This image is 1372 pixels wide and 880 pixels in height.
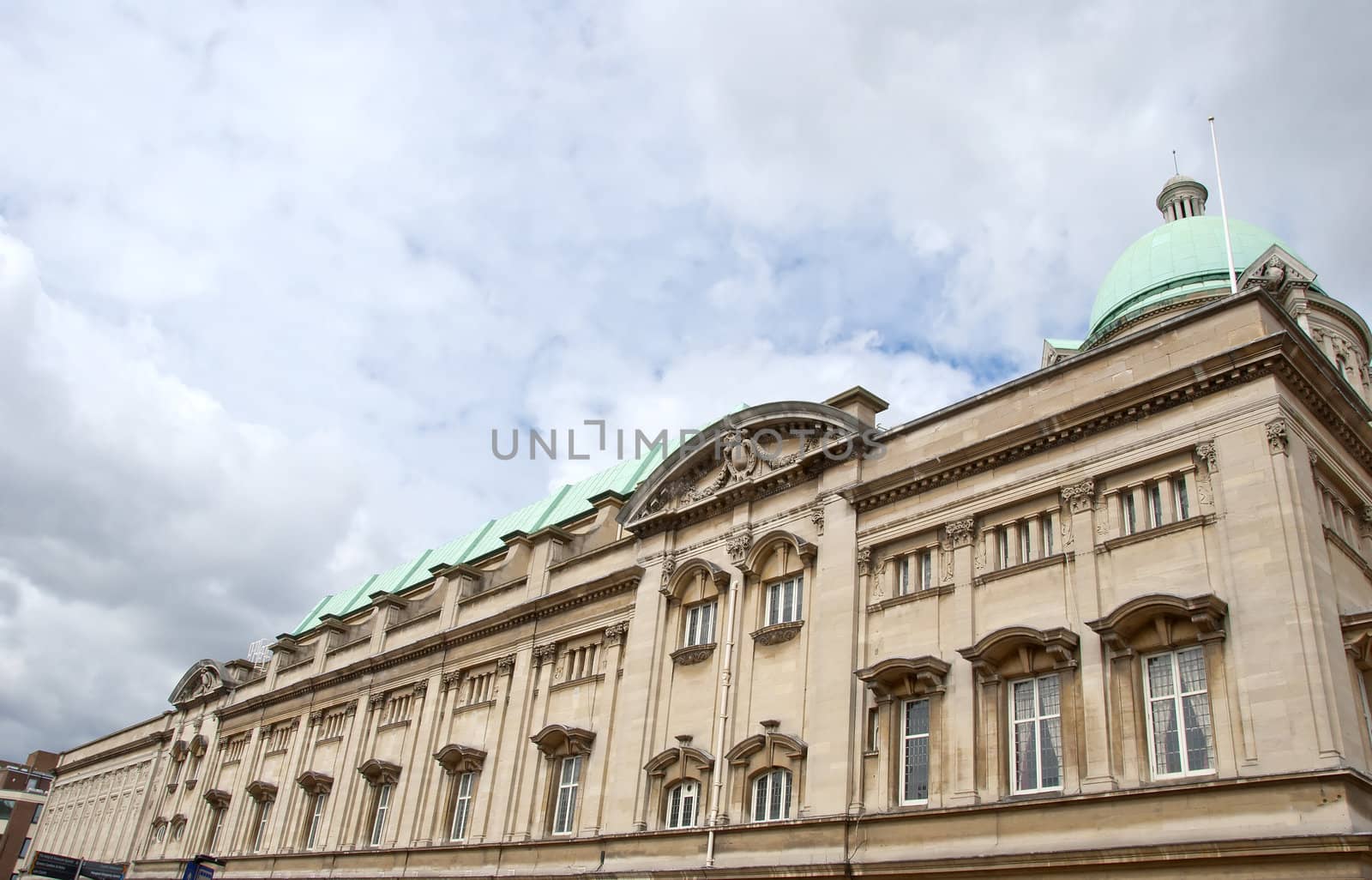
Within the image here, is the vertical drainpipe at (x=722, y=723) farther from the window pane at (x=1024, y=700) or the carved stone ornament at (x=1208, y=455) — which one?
the carved stone ornament at (x=1208, y=455)

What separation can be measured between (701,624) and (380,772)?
1710 cm

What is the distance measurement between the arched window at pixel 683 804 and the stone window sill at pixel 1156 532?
42.3ft

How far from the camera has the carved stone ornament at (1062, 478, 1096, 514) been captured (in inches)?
942

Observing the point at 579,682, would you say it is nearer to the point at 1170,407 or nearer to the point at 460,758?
the point at 460,758

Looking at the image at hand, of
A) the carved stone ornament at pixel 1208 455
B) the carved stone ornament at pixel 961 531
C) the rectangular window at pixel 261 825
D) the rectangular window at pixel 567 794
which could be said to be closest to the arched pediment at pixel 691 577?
the rectangular window at pixel 567 794

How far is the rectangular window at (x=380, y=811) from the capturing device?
41656mm

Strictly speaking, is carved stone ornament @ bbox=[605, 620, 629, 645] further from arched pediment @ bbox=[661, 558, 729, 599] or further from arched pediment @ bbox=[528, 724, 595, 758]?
arched pediment @ bbox=[528, 724, 595, 758]

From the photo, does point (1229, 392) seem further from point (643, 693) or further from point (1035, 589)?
point (643, 693)

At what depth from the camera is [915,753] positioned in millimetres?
24969

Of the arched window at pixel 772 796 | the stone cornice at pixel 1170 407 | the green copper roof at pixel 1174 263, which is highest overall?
the green copper roof at pixel 1174 263

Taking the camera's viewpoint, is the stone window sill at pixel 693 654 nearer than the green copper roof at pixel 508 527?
Yes

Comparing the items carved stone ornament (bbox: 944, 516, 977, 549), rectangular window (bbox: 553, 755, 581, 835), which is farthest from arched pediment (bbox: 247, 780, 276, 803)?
carved stone ornament (bbox: 944, 516, 977, 549)

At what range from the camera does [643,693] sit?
32500 millimetres

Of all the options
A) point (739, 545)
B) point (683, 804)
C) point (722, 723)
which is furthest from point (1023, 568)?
point (683, 804)
